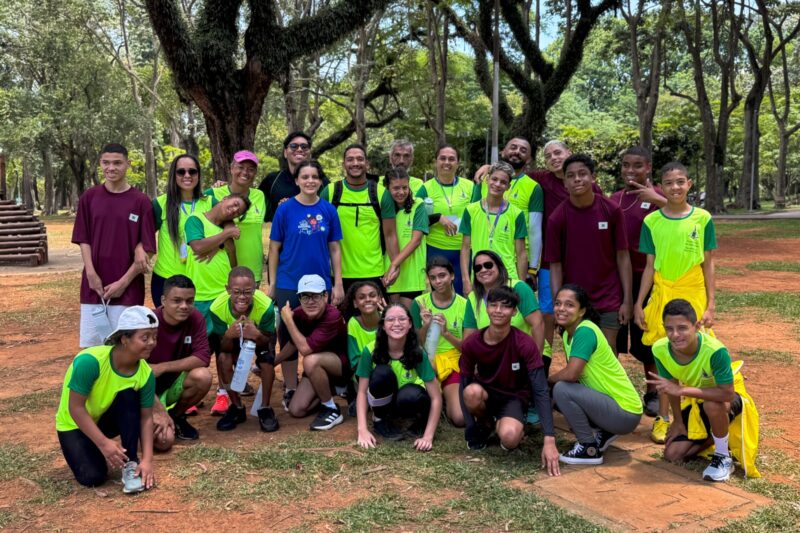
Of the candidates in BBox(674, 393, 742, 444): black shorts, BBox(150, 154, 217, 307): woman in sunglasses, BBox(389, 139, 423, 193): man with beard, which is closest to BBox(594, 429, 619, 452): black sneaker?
BBox(674, 393, 742, 444): black shorts

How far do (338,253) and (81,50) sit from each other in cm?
3544

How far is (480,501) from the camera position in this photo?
12.5ft

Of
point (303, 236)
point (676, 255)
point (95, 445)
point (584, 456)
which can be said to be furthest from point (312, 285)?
point (676, 255)

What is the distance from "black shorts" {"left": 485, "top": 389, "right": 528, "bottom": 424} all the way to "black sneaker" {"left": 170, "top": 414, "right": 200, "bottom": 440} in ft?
6.72

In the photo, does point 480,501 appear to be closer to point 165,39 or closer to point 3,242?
point 165,39

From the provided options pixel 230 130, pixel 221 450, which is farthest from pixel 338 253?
pixel 230 130

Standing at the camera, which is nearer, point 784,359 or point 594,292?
point 594,292

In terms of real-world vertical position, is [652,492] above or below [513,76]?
below

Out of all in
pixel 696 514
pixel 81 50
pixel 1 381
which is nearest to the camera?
pixel 696 514

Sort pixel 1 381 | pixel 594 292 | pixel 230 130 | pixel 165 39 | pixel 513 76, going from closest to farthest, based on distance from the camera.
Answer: pixel 594 292 < pixel 1 381 < pixel 165 39 < pixel 230 130 < pixel 513 76

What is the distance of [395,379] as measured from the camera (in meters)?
5.03

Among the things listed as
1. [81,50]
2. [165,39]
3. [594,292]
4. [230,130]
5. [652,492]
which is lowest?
[652,492]

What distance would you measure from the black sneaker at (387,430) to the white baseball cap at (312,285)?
103cm

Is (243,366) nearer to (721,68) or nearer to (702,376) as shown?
(702,376)
